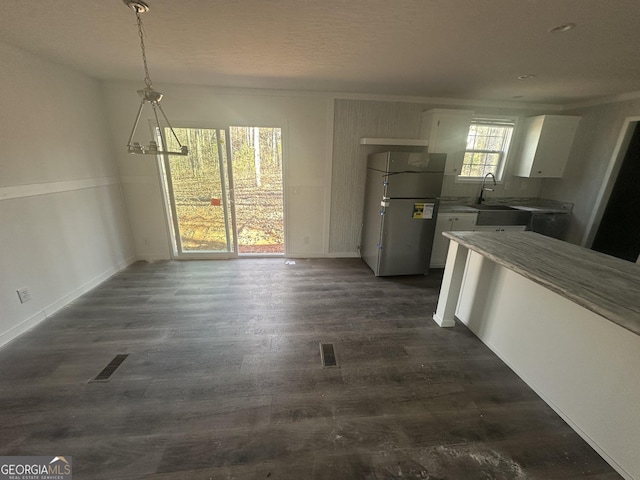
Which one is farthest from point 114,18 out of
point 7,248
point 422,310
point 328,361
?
point 422,310

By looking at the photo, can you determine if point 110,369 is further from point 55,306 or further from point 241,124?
point 241,124

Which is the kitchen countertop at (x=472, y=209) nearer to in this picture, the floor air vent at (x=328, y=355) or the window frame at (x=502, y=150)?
the window frame at (x=502, y=150)

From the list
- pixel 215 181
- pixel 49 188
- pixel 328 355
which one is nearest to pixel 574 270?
pixel 328 355

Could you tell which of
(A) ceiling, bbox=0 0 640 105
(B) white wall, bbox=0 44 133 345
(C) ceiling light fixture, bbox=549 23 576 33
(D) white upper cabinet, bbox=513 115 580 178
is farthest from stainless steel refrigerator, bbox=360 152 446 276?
(B) white wall, bbox=0 44 133 345

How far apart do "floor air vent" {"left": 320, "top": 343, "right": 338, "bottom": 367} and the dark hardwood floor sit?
Result: 2.3 inches

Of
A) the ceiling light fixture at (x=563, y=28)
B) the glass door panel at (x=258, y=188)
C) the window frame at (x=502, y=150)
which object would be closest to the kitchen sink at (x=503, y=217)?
the window frame at (x=502, y=150)

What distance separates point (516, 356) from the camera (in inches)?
76.8

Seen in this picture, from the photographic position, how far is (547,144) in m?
3.64

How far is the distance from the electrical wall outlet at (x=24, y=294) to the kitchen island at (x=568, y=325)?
390 cm

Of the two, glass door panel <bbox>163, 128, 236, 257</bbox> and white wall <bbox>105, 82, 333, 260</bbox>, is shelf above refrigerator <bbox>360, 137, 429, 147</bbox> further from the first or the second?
glass door panel <bbox>163, 128, 236, 257</bbox>

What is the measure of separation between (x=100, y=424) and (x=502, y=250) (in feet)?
9.50

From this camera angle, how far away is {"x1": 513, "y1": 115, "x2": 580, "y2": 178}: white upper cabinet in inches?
140

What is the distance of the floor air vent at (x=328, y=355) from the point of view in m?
1.98

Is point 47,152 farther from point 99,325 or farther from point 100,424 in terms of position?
point 100,424
